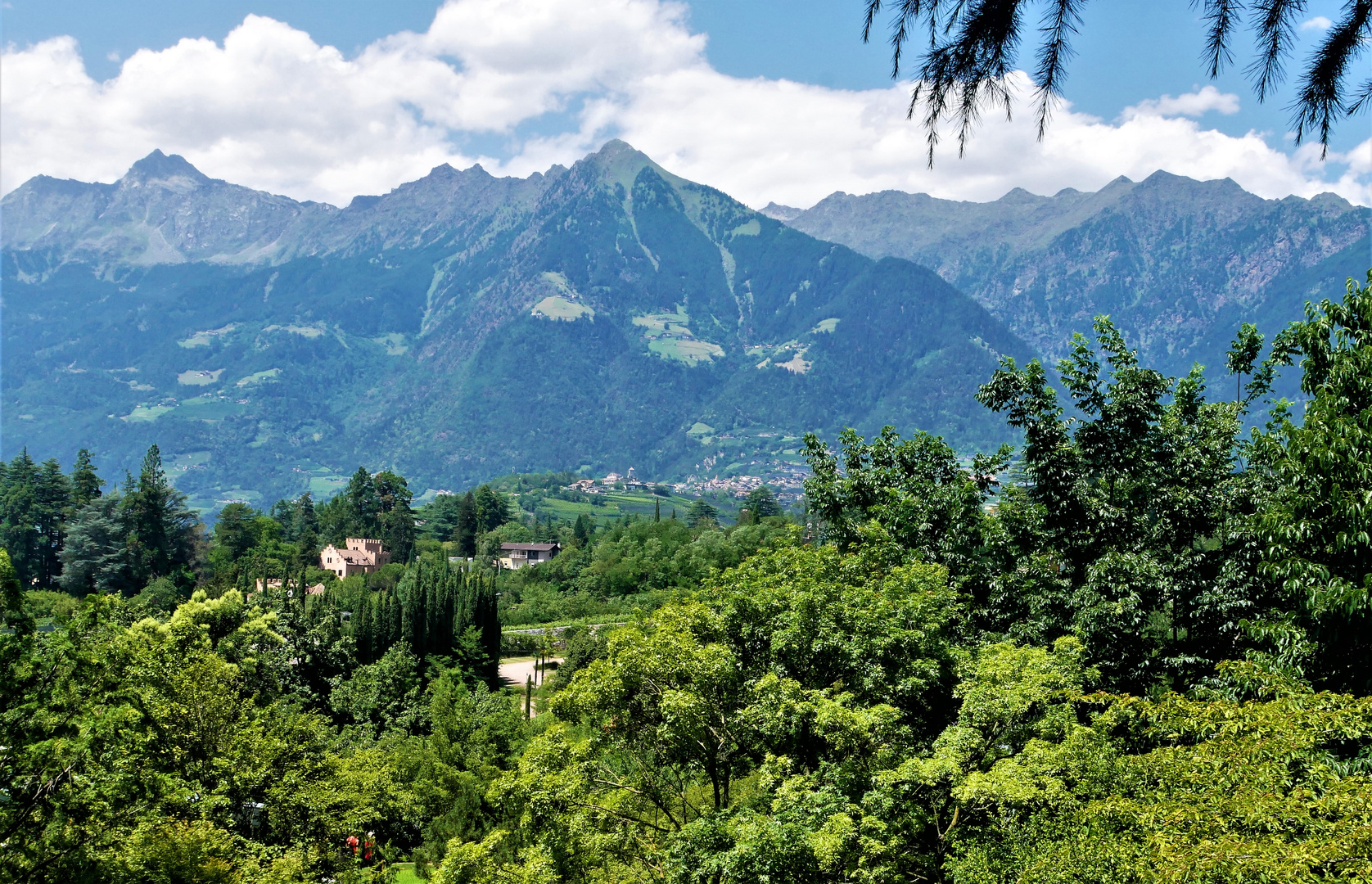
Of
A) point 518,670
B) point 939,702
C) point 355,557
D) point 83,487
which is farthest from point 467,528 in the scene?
point 939,702

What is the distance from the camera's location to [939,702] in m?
20.0

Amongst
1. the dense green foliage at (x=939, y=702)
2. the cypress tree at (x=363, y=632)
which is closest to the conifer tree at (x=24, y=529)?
the cypress tree at (x=363, y=632)

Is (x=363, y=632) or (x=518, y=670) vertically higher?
(x=363, y=632)

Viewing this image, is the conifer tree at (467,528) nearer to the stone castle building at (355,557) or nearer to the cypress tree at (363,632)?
the stone castle building at (355,557)

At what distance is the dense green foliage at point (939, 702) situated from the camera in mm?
11820

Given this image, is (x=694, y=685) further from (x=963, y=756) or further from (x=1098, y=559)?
(x=1098, y=559)

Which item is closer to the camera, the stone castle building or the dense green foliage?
the dense green foliage

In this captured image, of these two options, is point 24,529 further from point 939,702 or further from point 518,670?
point 939,702

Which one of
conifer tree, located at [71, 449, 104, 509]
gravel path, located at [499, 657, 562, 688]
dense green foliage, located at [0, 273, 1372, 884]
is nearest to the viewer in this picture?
dense green foliage, located at [0, 273, 1372, 884]

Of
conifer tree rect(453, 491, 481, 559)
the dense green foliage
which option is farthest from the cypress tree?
conifer tree rect(453, 491, 481, 559)

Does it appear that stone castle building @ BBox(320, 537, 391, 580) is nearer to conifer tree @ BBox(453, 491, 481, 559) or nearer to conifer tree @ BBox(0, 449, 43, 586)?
conifer tree @ BBox(453, 491, 481, 559)

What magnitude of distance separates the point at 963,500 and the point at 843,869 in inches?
419

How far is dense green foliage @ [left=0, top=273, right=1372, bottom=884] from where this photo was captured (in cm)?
1182

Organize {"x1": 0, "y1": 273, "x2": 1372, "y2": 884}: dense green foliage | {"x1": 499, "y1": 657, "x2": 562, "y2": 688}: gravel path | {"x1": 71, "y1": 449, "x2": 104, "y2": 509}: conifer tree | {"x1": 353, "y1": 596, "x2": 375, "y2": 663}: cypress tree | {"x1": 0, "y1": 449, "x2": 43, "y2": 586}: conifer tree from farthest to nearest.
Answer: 1. {"x1": 71, "y1": 449, "x2": 104, "y2": 509}: conifer tree
2. {"x1": 0, "y1": 449, "x2": 43, "y2": 586}: conifer tree
3. {"x1": 499, "y1": 657, "x2": 562, "y2": 688}: gravel path
4. {"x1": 353, "y1": 596, "x2": 375, "y2": 663}: cypress tree
5. {"x1": 0, "y1": 273, "x2": 1372, "y2": 884}: dense green foliage
